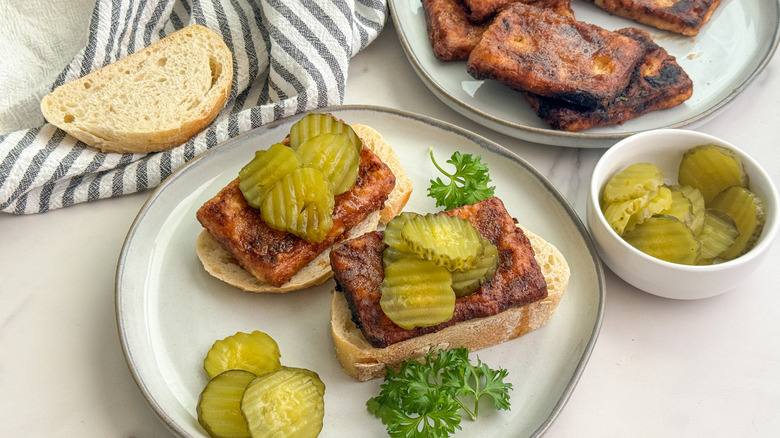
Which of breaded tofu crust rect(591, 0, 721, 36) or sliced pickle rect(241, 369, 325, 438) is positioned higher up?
breaded tofu crust rect(591, 0, 721, 36)

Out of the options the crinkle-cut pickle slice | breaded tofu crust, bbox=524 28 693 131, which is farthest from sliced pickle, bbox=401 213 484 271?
breaded tofu crust, bbox=524 28 693 131

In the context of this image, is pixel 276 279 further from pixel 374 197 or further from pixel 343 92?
pixel 343 92

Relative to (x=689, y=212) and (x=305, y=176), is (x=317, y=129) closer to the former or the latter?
(x=305, y=176)

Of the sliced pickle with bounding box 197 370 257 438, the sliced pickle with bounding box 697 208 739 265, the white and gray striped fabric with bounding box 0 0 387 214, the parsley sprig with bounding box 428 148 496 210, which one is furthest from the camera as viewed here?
the white and gray striped fabric with bounding box 0 0 387 214

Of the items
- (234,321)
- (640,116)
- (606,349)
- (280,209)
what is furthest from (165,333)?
(640,116)

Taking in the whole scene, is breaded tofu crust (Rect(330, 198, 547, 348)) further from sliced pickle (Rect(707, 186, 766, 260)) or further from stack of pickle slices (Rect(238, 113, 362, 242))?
sliced pickle (Rect(707, 186, 766, 260))

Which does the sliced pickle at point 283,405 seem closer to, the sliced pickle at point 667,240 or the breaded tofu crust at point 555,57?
the sliced pickle at point 667,240
